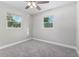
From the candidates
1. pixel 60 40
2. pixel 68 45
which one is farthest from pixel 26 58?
pixel 68 45

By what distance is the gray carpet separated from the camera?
235 centimetres

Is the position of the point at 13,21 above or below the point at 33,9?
below

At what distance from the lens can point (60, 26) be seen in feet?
7.86

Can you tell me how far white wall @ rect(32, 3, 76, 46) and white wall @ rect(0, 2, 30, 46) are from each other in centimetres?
21

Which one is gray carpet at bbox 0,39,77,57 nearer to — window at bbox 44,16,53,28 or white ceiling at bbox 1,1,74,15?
window at bbox 44,16,53,28

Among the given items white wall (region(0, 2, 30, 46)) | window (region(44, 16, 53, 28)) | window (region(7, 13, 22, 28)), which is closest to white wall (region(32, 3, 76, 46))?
window (region(44, 16, 53, 28))

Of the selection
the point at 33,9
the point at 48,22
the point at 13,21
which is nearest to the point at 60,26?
the point at 48,22

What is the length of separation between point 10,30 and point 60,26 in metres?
1.22

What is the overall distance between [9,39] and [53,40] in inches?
42.7

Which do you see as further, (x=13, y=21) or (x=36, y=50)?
(x=36, y=50)

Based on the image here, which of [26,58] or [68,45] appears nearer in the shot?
[26,58]

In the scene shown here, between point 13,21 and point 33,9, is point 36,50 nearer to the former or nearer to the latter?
point 13,21

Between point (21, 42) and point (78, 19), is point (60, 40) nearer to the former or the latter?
point (78, 19)

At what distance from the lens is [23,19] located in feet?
7.89
